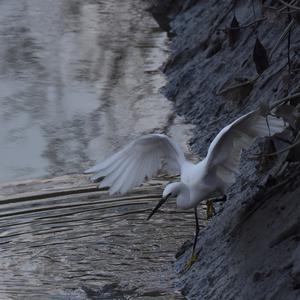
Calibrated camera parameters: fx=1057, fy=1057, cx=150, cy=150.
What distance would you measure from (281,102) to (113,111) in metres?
6.30

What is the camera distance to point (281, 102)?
7.12 metres

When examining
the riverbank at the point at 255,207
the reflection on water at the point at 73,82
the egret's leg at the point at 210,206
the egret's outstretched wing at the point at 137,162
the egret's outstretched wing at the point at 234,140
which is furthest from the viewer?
the reflection on water at the point at 73,82

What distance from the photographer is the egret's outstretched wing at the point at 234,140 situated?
24.1ft

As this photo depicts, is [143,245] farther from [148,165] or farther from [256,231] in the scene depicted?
[256,231]

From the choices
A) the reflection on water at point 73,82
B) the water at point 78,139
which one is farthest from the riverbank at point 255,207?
the reflection on water at point 73,82

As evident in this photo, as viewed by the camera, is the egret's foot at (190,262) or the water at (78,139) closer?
the egret's foot at (190,262)

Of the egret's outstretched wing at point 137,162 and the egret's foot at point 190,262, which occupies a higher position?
the egret's outstretched wing at point 137,162

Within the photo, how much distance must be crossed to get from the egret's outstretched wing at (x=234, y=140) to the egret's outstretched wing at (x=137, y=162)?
40cm

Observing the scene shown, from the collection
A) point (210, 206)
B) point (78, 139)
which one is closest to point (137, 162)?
point (210, 206)

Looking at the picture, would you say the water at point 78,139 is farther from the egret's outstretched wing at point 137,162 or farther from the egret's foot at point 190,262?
the egret's outstretched wing at point 137,162

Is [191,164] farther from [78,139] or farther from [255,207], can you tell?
[78,139]

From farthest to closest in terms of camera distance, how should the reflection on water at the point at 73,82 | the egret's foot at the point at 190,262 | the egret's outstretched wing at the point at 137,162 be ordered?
the reflection on water at the point at 73,82 < the egret's outstretched wing at the point at 137,162 < the egret's foot at the point at 190,262

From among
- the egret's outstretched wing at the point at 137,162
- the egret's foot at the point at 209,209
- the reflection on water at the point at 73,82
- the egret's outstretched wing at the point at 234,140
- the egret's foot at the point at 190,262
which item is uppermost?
the egret's outstretched wing at the point at 234,140

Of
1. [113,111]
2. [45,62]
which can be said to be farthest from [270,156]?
[45,62]
